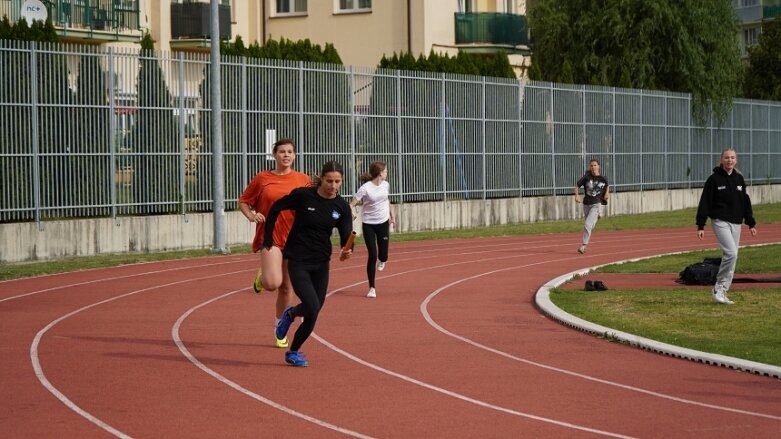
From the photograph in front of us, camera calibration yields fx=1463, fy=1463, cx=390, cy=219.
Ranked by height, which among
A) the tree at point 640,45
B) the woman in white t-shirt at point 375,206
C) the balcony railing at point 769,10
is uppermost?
the balcony railing at point 769,10

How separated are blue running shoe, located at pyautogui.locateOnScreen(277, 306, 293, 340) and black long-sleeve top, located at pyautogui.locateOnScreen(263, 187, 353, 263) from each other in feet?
2.23

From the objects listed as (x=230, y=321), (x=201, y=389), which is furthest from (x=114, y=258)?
(x=201, y=389)

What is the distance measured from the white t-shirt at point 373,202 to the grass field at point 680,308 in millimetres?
2767

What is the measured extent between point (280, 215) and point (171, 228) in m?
14.1

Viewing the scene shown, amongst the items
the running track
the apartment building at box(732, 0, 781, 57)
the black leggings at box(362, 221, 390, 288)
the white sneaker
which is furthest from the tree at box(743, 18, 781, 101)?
the white sneaker

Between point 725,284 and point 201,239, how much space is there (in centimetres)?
1377

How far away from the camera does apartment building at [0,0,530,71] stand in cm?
4638

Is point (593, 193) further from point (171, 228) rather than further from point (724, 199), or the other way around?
point (724, 199)

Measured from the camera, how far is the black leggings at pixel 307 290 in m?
12.9

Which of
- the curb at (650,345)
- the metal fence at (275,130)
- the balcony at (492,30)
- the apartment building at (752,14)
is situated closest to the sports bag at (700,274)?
the curb at (650,345)

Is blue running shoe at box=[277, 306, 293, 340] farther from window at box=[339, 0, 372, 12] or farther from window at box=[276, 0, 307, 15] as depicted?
window at box=[276, 0, 307, 15]

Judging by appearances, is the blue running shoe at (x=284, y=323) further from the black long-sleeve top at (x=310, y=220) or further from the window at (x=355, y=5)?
the window at (x=355, y=5)

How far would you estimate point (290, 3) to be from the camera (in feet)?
171

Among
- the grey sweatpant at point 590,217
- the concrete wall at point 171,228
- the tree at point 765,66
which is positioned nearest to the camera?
the concrete wall at point 171,228
